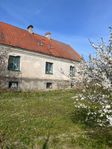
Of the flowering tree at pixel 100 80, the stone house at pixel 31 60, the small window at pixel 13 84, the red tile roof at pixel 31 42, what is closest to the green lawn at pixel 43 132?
the flowering tree at pixel 100 80

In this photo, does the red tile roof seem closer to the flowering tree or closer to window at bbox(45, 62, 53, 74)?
window at bbox(45, 62, 53, 74)

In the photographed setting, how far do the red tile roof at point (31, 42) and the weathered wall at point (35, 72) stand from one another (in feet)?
2.17

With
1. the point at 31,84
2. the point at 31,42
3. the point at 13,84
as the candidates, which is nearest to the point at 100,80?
the point at 13,84

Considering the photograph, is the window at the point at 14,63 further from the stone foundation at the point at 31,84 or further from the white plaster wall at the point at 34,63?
the stone foundation at the point at 31,84

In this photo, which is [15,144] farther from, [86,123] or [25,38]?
[25,38]

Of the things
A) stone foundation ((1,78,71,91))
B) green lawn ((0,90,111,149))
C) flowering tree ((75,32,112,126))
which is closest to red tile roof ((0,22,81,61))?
stone foundation ((1,78,71,91))

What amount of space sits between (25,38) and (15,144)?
24974 mm

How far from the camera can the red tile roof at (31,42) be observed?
29058mm

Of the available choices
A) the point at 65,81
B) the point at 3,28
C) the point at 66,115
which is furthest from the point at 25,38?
the point at 66,115

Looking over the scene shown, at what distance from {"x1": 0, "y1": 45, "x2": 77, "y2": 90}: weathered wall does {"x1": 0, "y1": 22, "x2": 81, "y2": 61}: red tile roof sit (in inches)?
26.1

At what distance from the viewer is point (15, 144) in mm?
8258

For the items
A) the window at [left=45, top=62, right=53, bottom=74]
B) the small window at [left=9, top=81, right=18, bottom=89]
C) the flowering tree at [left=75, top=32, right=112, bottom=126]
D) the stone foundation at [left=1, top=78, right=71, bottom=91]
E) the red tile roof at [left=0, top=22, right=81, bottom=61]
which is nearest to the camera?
the flowering tree at [left=75, top=32, right=112, bottom=126]

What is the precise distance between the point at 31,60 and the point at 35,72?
1.57 metres

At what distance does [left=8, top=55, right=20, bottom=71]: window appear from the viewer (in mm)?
27592
